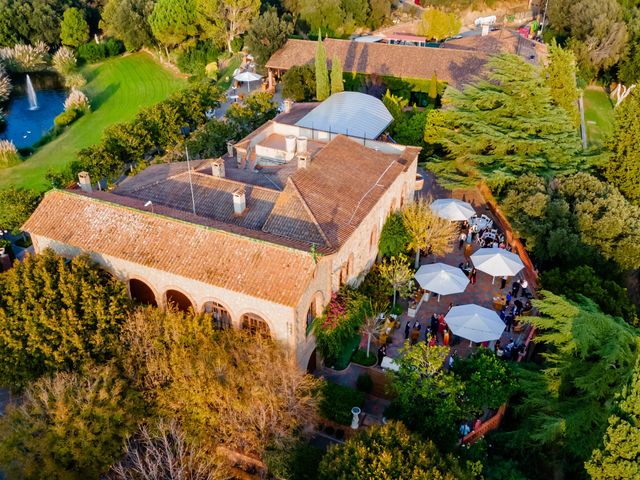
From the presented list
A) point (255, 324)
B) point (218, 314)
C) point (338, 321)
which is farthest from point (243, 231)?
point (338, 321)

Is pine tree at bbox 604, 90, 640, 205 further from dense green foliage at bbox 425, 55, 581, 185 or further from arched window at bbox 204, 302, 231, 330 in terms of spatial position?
arched window at bbox 204, 302, 231, 330

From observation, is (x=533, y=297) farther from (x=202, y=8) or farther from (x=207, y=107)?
(x=202, y=8)

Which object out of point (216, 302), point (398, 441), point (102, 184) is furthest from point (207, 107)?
point (398, 441)

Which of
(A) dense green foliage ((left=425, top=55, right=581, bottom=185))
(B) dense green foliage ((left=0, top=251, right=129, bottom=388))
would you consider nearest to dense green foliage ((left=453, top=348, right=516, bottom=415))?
(B) dense green foliage ((left=0, top=251, right=129, bottom=388))

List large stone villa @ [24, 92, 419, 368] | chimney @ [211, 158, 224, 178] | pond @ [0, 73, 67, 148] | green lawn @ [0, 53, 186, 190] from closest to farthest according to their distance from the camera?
large stone villa @ [24, 92, 419, 368] < chimney @ [211, 158, 224, 178] < green lawn @ [0, 53, 186, 190] < pond @ [0, 73, 67, 148]

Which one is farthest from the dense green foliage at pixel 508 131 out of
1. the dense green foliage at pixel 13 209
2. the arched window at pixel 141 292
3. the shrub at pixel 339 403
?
the dense green foliage at pixel 13 209

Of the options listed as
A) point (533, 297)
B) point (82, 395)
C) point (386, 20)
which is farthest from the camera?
point (386, 20)

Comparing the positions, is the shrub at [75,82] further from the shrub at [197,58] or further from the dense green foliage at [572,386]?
the dense green foliage at [572,386]
